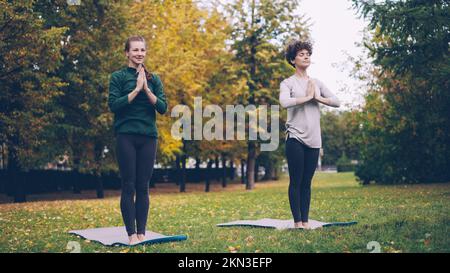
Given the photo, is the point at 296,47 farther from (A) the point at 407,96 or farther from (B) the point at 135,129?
(A) the point at 407,96

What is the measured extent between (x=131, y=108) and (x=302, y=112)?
2211mm

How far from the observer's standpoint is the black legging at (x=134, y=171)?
18.9ft

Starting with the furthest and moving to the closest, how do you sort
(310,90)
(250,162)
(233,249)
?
(250,162) < (310,90) < (233,249)

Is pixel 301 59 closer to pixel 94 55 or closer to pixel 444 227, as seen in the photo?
pixel 444 227

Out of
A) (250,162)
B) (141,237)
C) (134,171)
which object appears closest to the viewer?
(134,171)

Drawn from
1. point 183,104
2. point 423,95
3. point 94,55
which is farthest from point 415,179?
point 94,55

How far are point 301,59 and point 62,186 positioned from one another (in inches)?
948

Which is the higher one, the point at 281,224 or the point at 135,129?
the point at 135,129

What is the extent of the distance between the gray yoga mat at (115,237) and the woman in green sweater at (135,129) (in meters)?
0.16

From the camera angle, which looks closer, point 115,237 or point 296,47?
point 115,237

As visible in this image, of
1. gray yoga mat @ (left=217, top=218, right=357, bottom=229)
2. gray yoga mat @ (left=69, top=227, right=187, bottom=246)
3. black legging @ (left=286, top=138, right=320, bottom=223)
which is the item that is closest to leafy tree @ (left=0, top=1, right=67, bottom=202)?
gray yoga mat @ (left=69, top=227, right=187, bottom=246)

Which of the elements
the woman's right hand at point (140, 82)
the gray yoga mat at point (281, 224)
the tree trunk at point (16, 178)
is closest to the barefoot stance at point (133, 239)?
the woman's right hand at point (140, 82)

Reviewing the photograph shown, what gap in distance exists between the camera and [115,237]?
256 inches

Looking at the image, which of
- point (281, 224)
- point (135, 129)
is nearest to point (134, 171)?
point (135, 129)
